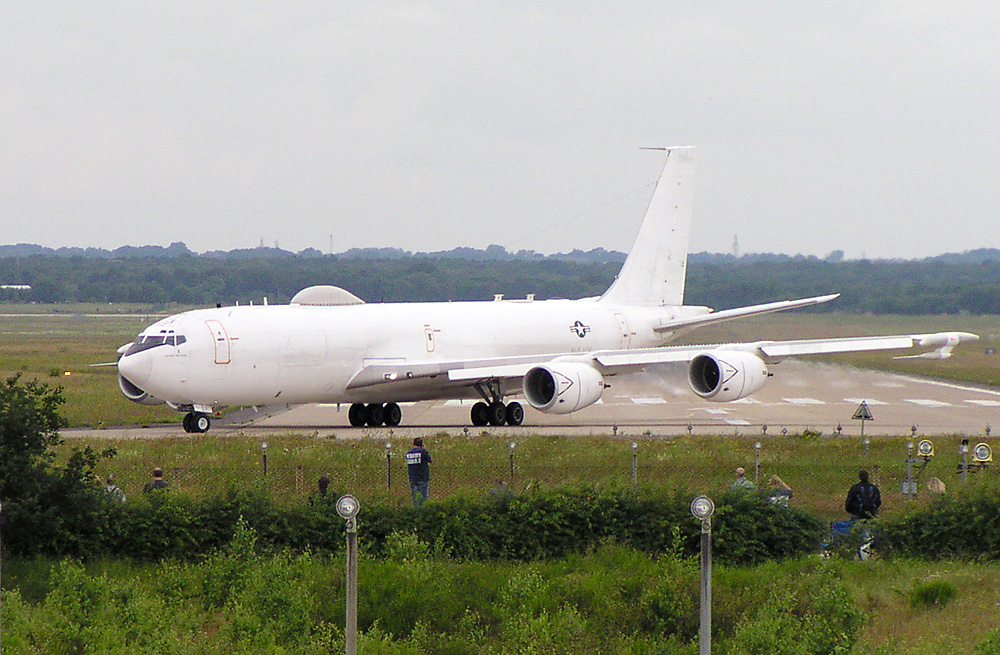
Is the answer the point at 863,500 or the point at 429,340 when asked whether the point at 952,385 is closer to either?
the point at 429,340

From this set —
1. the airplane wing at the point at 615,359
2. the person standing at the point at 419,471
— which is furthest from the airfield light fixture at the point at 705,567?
the airplane wing at the point at 615,359

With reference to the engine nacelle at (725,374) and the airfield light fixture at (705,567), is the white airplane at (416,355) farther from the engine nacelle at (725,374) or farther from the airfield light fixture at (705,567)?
the airfield light fixture at (705,567)

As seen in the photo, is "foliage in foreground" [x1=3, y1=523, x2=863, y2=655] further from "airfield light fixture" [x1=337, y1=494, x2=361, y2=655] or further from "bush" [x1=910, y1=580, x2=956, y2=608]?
"airfield light fixture" [x1=337, y1=494, x2=361, y2=655]

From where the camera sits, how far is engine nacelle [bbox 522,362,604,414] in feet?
105

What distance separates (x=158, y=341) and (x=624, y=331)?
15.0m

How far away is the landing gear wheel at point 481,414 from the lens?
34719 mm

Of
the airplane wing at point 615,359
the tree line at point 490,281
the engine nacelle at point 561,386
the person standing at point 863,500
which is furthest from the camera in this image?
the tree line at point 490,281

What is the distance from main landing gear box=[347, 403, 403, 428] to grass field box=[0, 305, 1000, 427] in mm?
5828

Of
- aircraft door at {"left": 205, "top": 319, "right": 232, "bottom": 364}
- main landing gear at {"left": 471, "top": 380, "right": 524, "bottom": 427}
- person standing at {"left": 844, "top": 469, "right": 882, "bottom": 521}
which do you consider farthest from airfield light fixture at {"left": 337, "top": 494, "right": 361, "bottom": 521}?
main landing gear at {"left": 471, "top": 380, "right": 524, "bottom": 427}

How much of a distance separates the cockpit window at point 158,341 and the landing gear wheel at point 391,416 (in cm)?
686

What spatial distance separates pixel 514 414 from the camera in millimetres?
34750

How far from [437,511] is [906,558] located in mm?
6320

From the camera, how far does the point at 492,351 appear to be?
3622 centimetres

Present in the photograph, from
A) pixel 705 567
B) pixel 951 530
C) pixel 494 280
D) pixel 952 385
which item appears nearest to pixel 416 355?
pixel 951 530
